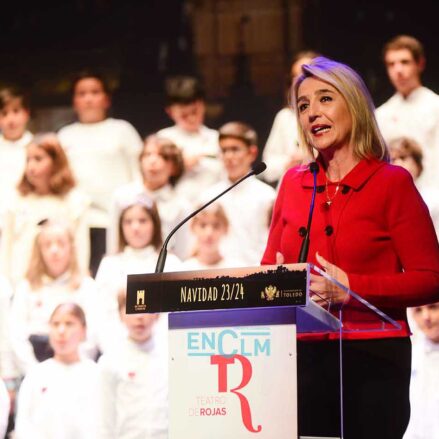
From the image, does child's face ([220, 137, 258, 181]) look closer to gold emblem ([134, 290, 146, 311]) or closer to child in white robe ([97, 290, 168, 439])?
child in white robe ([97, 290, 168, 439])

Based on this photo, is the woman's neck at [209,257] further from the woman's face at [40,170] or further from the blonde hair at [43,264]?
the woman's face at [40,170]

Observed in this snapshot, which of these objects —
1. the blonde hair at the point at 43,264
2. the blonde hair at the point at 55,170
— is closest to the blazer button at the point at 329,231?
the blonde hair at the point at 43,264

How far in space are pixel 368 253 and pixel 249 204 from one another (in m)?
2.62

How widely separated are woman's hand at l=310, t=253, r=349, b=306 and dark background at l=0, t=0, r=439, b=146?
277cm

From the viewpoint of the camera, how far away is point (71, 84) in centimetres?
564

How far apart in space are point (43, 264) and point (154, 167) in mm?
799

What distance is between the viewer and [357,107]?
2539 millimetres

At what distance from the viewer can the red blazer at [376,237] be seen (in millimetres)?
2371

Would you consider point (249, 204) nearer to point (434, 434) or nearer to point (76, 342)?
point (76, 342)

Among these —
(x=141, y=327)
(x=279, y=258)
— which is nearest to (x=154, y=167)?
(x=141, y=327)

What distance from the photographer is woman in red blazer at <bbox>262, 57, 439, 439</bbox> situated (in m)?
2.34

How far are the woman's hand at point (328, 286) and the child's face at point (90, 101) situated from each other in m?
3.43

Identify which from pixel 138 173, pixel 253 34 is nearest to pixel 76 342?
pixel 138 173

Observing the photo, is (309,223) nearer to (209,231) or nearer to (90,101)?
(209,231)
